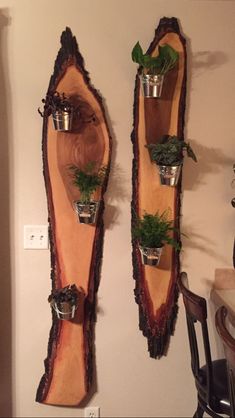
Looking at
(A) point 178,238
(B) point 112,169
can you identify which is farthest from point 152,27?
(A) point 178,238

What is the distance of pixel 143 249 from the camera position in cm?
171

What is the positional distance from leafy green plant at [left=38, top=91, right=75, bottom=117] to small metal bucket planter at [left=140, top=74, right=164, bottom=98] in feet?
1.12

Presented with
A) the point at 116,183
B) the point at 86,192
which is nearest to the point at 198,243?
the point at 116,183

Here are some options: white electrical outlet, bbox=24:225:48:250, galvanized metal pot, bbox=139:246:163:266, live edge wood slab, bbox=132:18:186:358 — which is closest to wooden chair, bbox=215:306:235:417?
galvanized metal pot, bbox=139:246:163:266

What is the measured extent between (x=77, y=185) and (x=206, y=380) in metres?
1.01

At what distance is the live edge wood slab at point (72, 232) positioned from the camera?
1703mm

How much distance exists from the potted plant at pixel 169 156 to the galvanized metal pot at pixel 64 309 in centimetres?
74

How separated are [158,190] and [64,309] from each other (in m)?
0.73

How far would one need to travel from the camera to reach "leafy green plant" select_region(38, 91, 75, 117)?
63.9 inches

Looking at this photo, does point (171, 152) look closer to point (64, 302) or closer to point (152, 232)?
point (152, 232)

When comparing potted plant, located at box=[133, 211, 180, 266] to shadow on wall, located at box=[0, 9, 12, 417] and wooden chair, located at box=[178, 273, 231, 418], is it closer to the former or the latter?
wooden chair, located at box=[178, 273, 231, 418]

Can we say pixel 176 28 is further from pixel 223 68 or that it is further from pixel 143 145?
pixel 143 145

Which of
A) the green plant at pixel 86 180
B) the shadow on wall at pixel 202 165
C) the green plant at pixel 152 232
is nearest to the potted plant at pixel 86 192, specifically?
the green plant at pixel 86 180

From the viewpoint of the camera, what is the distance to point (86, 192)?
168cm
